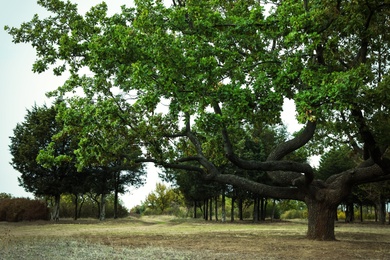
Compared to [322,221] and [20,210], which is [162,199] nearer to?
[20,210]

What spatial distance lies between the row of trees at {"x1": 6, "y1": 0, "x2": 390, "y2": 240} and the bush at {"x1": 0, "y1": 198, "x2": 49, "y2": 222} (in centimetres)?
2262

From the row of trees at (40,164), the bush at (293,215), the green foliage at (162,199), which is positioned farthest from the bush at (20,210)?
the bush at (293,215)

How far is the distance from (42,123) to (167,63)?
29336 mm

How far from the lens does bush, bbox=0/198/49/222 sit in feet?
132

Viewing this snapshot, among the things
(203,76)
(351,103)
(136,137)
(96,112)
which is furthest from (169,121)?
(351,103)

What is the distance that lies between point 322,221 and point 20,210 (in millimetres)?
32198

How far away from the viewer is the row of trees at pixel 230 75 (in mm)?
15414

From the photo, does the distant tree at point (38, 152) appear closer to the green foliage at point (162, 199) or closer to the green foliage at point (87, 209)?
the green foliage at point (87, 209)

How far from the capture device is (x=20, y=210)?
4050cm

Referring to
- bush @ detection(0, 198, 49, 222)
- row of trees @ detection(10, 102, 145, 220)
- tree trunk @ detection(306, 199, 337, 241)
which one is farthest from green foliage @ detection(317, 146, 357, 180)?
bush @ detection(0, 198, 49, 222)

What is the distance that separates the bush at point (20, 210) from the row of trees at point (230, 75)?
22.6 meters

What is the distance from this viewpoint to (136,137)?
66.1ft

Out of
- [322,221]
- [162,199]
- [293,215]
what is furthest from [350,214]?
[322,221]

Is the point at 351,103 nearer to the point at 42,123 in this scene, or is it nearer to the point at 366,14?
the point at 366,14
